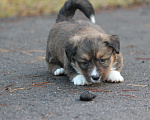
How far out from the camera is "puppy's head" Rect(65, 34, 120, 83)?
5.02 meters

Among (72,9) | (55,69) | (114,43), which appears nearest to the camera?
(114,43)

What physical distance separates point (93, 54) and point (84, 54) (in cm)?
17

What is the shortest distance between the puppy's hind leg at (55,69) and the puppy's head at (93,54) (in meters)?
0.90

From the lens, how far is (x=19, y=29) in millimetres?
12102

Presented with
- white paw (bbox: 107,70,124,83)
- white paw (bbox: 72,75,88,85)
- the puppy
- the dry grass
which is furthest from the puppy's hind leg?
the dry grass

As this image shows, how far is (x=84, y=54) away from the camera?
5.09 metres

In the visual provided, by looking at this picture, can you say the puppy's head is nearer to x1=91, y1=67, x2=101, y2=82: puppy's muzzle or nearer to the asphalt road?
x1=91, y1=67, x2=101, y2=82: puppy's muzzle

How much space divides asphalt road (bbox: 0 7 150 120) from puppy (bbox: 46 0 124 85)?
20 centimetres

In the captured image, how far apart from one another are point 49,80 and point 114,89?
137cm

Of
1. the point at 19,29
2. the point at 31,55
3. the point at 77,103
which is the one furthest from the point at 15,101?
the point at 19,29

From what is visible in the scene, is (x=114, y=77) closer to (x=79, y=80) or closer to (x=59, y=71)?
(x=79, y=80)

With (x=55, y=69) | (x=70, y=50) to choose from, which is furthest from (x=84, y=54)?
(x=55, y=69)

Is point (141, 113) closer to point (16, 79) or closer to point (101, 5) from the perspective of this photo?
point (16, 79)

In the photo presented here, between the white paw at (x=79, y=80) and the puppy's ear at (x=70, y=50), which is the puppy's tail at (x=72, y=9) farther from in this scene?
the white paw at (x=79, y=80)
